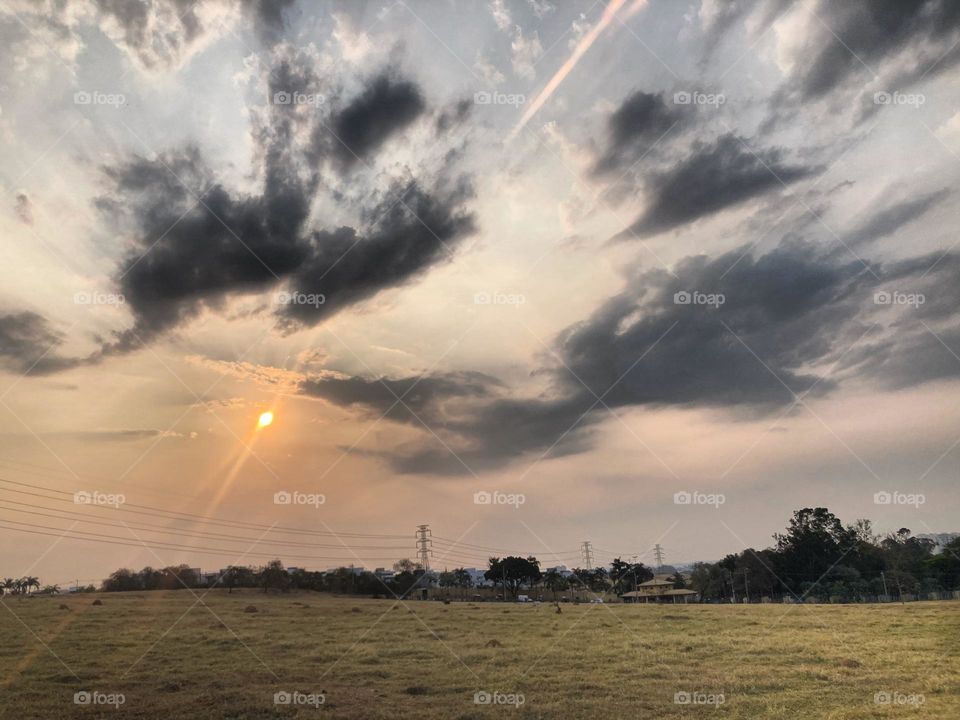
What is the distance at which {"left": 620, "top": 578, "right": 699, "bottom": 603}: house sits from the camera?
129212mm

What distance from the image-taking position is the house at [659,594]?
12921cm

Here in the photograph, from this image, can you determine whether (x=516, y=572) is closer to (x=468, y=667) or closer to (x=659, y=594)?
(x=659, y=594)

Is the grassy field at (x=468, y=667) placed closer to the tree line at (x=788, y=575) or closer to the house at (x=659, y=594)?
the tree line at (x=788, y=575)

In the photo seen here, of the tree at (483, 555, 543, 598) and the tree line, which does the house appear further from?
the tree at (483, 555, 543, 598)

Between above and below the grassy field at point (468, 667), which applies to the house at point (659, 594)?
below

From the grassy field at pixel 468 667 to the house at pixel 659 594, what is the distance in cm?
8552

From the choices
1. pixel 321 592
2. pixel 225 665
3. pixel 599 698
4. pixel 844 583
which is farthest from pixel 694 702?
pixel 844 583

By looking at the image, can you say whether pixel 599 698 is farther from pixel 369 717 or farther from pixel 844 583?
pixel 844 583

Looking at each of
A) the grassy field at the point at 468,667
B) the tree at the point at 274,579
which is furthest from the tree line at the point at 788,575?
the grassy field at the point at 468,667

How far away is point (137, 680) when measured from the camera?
85.8 ft

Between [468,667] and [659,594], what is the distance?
120 meters

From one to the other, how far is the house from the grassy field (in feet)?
281

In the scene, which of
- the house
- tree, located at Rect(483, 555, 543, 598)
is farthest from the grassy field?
tree, located at Rect(483, 555, 543, 598)

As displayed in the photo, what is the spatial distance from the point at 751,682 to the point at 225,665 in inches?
933
